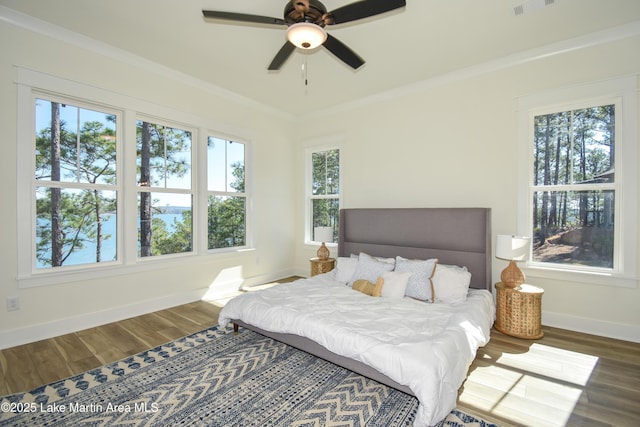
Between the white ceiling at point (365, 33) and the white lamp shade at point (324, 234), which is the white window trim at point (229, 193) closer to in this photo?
the white ceiling at point (365, 33)

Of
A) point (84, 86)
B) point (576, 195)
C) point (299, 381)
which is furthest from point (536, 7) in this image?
point (84, 86)

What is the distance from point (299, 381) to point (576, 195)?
3.51 meters

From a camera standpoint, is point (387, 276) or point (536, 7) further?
point (387, 276)

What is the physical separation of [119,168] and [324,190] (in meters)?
3.13

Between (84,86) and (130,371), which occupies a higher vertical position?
(84,86)

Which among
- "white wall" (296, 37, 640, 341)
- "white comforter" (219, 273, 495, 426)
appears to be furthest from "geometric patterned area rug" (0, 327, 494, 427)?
"white wall" (296, 37, 640, 341)

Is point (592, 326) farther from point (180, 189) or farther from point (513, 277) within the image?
point (180, 189)

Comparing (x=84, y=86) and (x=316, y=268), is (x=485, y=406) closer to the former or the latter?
(x=316, y=268)

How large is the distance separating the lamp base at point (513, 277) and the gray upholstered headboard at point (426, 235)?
205 millimetres

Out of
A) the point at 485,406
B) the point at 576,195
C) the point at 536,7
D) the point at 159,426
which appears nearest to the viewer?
the point at 159,426

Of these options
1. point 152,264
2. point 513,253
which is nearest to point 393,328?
point 513,253

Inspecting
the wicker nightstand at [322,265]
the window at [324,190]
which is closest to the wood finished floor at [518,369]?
the wicker nightstand at [322,265]

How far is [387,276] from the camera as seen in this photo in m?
3.09

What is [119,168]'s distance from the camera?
3.49 m
